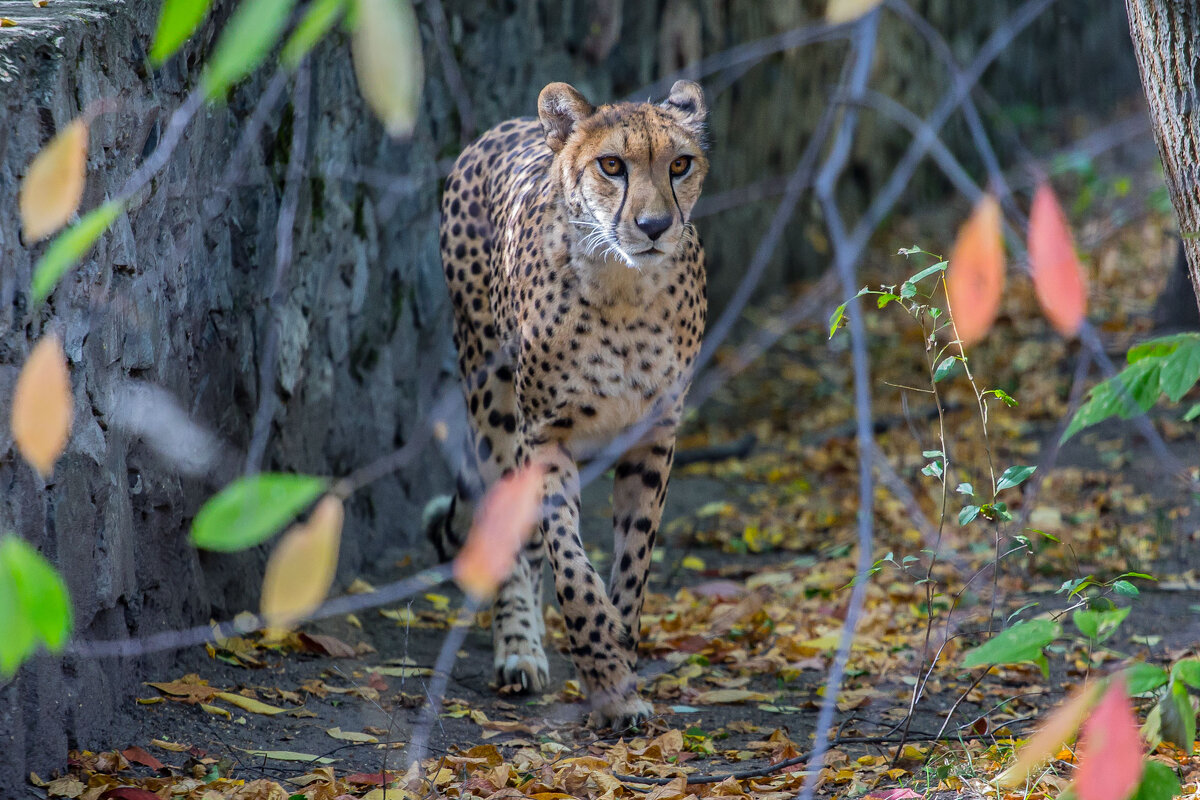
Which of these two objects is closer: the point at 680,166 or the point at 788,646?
the point at 680,166

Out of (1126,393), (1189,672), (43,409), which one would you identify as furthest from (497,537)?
(1126,393)

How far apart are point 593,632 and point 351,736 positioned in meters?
0.79

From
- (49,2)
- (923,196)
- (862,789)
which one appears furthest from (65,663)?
(923,196)

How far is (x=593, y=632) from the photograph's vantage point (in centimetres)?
375

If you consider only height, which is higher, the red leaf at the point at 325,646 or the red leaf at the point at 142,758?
the red leaf at the point at 142,758

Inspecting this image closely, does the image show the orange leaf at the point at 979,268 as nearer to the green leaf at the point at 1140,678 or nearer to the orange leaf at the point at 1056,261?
the orange leaf at the point at 1056,261

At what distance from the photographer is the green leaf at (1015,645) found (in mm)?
1995

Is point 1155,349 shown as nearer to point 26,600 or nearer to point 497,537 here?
point 497,537

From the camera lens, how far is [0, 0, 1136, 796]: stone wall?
289 centimetres

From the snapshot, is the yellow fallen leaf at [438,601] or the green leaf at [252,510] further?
the yellow fallen leaf at [438,601]

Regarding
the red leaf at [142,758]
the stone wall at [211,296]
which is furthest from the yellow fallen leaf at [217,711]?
the red leaf at [142,758]

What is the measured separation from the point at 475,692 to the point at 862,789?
157 cm

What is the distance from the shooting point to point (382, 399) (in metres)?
5.37

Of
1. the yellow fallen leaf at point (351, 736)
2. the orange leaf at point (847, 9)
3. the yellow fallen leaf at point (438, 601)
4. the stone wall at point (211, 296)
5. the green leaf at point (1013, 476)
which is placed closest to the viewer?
the orange leaf at point (847, 9)
